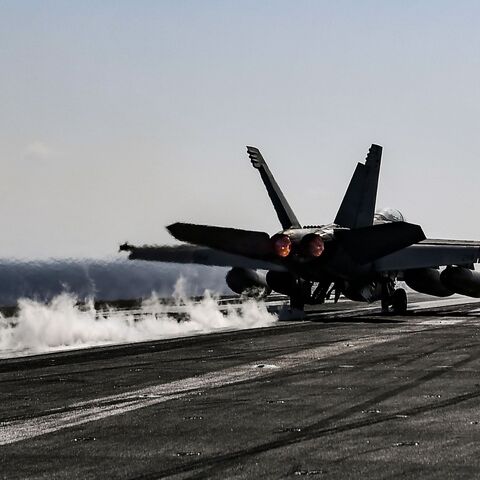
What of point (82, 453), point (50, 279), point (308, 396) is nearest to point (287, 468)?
point (82, 453)

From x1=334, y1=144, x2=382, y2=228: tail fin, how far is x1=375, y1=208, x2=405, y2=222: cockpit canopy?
2.86m

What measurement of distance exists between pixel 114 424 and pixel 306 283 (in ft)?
92.5

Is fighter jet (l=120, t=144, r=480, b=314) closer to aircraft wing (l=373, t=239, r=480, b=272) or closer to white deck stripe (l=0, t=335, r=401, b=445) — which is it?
aircraft wing (l=373, t=239, r=480, b=272)

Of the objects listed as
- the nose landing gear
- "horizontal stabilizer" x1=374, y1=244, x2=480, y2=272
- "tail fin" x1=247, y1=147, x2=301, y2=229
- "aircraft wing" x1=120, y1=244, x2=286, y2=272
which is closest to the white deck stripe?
"aircraft wing" x1=120, y1=244, x2=286, y2=272

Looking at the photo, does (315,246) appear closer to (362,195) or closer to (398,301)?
(362,195)

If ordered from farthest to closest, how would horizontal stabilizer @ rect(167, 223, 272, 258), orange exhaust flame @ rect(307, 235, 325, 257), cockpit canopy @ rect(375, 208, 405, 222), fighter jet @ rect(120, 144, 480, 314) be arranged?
cockpit canopy @ rect(375, 208, 405, 222)
orange exhaust flame @ rect(307, 235, 325, 257)
fighter jet @ rect(120, 144, 480, 314)
horizontal stabilizer @ rect(167, 223, 272, 258)

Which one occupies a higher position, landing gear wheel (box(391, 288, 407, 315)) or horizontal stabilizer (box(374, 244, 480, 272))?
horizontal stabilizer (box(374, 244, 480, 272))

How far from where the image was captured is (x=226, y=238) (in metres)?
33.7

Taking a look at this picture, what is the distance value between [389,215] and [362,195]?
4.71 m

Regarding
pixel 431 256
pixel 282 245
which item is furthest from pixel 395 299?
pixel 282 245

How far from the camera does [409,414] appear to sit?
1352 cm

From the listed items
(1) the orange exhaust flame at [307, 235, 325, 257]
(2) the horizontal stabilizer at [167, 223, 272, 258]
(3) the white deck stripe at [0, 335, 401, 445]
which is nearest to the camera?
(3) the white deck stripe at [0, 335, 401, 445]

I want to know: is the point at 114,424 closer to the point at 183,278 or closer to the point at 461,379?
the point at 461,379

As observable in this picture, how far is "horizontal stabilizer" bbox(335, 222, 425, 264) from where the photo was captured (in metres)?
33.3
